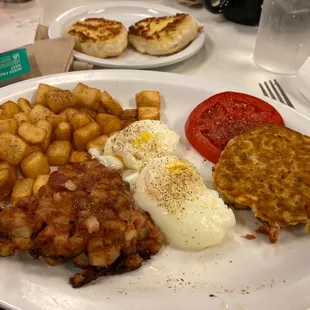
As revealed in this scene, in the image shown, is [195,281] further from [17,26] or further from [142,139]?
[17,26]

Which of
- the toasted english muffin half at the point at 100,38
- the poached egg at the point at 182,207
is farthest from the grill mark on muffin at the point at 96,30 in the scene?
the poached egg at the point at 182,207

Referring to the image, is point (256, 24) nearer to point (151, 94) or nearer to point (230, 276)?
point (151, 94)

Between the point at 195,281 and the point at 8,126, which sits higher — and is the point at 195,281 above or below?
below

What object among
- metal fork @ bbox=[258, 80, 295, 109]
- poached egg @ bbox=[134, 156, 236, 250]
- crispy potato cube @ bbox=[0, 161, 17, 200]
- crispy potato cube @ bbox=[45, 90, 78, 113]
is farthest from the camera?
metal fork @ bbox=[258, 80, 295, 109]

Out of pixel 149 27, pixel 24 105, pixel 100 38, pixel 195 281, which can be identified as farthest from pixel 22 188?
pixel 149 27

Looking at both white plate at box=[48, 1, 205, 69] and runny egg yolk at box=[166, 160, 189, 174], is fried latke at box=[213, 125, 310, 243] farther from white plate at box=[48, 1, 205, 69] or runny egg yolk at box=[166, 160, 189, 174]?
white plate at box=[48, 1, 205, 69]

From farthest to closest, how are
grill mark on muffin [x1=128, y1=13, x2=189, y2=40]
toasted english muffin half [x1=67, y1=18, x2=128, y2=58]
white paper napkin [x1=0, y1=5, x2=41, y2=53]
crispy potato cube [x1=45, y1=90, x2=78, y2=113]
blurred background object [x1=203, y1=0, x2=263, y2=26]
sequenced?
blurred background object [x1=203, y1=0, x2=263, y2=26] < grill mark on muffin [x1=128, y1=13, x2=189, y2=40] < toasted english muffin half [x1=67, y1=18, x2=128, y2=58] < white paper napkin [x1=0, y1=5, x2=41, y2=53] < crispy potato cube [x1=45, y1=90, x2=78, y2=113]

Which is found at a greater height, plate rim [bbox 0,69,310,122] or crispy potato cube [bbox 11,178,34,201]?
plate rim [bbox 0,69,310,122]

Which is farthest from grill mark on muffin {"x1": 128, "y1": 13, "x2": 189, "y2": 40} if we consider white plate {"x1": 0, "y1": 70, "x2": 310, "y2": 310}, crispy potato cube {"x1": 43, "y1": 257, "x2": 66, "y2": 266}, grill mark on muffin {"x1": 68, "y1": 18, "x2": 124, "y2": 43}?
crispy potato cube {"x1": 43, "y1": 257, "x2": 66, "y2": 266}
